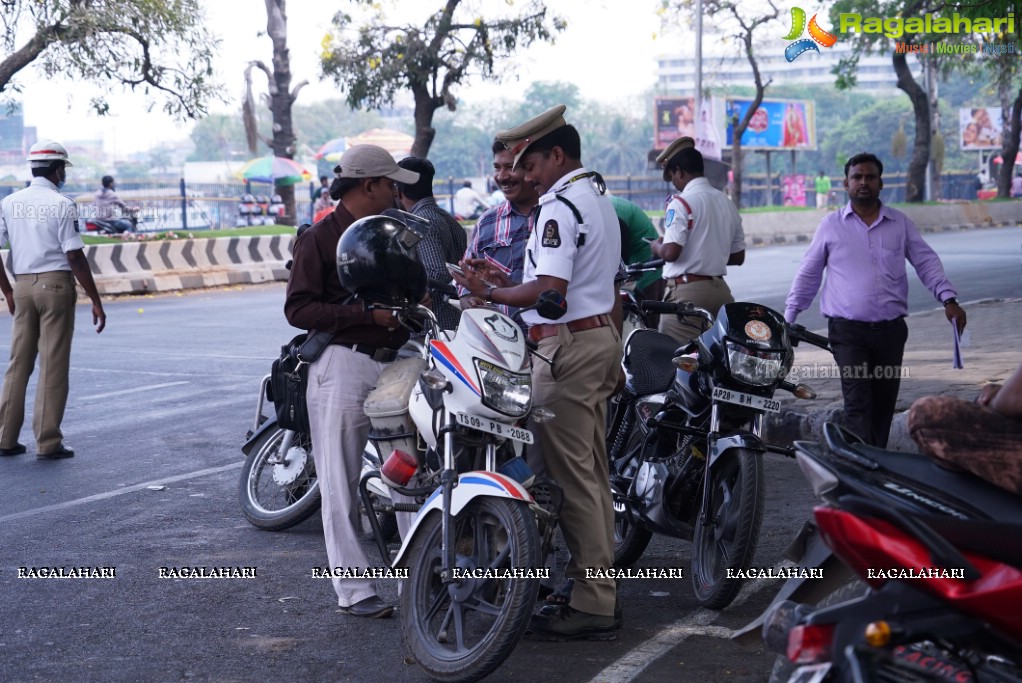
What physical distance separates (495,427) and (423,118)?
24.4 metres

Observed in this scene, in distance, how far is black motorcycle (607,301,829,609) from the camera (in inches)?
198

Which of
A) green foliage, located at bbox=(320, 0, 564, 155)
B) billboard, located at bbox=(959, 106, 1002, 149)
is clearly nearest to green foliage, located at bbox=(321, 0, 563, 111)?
green foliage, located at bbox=(320, 0, 564, 155)

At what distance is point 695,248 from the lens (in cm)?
757

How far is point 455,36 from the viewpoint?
2752cm

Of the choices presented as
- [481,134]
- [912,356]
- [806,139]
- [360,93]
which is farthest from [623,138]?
[912,356]

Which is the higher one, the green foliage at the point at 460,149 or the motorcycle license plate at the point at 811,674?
the green foliage at the point at 460,149

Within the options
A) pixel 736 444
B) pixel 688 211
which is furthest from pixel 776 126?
pixel 736 444

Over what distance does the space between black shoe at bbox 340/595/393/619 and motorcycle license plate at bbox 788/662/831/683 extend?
7.30 ft

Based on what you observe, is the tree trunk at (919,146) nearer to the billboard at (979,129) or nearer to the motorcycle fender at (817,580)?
the motorcycle fender at (817,580)

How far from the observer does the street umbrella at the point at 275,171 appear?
32188 millimetres

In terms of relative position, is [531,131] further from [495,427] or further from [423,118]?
[423,118]

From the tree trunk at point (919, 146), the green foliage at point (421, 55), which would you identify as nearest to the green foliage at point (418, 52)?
the green foliage at point (421, 55)

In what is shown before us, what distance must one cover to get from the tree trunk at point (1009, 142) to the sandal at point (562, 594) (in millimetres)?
38273

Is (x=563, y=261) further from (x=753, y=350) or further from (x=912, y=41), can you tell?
(x=912, y=41)
